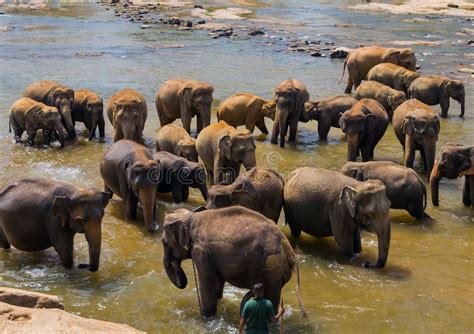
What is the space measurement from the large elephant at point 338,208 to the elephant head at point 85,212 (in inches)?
100

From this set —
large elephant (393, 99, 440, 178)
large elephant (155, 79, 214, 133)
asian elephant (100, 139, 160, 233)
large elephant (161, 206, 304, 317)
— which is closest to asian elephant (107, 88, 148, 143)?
large elephant (155, 79, 214, 133)

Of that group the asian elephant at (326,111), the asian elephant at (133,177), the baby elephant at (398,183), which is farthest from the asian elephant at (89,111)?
the baby elephant at (398,183)

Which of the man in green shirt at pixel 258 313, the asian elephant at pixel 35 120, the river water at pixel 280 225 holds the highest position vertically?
the man in green shirt at pixel 258 313

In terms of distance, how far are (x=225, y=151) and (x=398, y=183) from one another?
2.70 meters

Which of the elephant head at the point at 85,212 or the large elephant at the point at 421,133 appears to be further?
the large elephant at the point at 421,133

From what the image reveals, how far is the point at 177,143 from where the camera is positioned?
12.7m

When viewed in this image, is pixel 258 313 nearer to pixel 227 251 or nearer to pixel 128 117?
pixel 227 251

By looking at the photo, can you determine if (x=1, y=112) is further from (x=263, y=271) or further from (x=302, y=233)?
(x=263, y=271)

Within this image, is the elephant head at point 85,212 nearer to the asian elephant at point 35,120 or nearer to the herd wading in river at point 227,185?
the herd wading in river at point 227,185

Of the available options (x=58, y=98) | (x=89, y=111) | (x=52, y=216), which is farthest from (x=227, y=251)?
(x=58, y=98)

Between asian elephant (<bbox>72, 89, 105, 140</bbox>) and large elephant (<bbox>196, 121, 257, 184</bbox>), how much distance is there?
3756mm

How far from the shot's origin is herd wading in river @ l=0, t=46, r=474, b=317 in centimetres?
730

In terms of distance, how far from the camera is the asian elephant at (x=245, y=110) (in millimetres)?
14695

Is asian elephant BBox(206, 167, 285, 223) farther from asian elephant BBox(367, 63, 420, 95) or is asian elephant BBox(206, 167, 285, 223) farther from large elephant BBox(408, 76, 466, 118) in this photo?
asian elephant BBox(367, 63, 420, 95)
